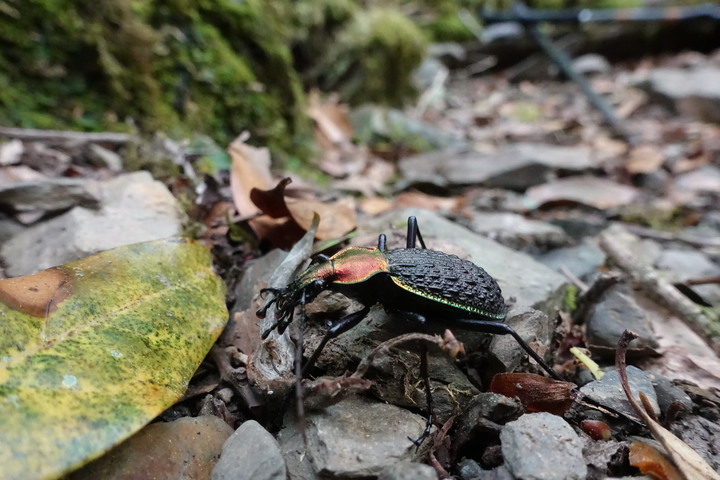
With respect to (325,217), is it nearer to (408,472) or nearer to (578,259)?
(408,472)

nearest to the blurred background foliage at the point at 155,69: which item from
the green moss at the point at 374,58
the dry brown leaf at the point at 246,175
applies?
the dry brown leaf at the point at 246,175

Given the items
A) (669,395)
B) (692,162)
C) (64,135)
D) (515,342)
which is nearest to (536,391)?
(515,342)

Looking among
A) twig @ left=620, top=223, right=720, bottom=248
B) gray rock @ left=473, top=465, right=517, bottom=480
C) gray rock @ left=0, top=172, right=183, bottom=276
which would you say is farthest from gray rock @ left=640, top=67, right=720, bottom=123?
gray rock @ left=0, top=172, right=183, bottom=276

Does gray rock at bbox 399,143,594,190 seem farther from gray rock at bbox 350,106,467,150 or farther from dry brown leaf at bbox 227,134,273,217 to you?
dry brown leaf at bbox 227,134,273,217

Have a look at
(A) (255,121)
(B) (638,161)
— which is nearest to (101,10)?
(A) (255,121)

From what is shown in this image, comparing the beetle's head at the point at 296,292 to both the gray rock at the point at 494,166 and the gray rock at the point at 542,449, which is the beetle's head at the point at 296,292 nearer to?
the gray rock at the point at 542,449

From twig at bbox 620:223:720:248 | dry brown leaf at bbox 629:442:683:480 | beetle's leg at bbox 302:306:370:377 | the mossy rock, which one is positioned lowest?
twig at bbox 620:223:720:248

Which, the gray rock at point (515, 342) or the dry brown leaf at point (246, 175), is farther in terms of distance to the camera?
the dry brown leaf at point (246, 175)
